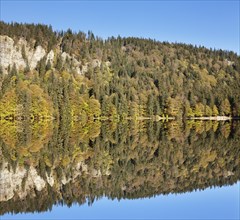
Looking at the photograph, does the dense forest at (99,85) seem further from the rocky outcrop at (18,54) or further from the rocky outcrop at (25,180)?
the rocky outcrop at (25,180)

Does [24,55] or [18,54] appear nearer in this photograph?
[18,54]

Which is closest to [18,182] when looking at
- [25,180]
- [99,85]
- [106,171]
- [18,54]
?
[25,180]

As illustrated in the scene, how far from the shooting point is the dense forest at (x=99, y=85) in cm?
11000

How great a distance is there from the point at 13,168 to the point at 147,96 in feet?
362

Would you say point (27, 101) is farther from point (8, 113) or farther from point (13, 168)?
point (13, 168)

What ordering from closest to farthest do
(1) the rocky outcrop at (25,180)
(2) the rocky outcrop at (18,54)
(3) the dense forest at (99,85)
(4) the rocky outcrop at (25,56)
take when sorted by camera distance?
(1) the rocky outcrop at (25,180), (3) the dense forest at (99,85), (2) the rocky outcrop at (18,54), (4) the rocky outcrop at (25,56)

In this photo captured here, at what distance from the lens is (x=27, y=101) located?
102312 mm

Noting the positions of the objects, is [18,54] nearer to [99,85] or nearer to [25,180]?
[99,85]

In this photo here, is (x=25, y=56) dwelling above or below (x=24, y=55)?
below

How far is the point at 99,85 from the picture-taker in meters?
135

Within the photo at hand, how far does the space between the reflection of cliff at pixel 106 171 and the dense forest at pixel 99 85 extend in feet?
200

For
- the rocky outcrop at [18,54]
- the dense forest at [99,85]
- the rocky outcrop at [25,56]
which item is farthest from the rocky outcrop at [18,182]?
the rocky outcrop at [18,54]

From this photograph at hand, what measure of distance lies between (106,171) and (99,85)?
102 meters

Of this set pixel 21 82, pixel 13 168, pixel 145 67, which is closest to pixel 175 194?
pixel 13 168
